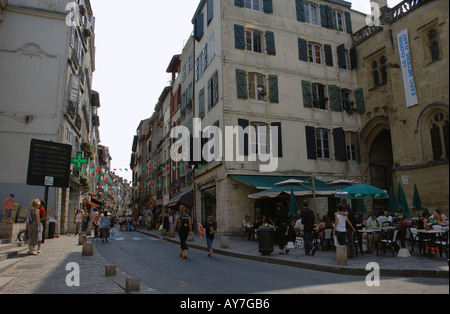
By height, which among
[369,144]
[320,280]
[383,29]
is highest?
[383,29]

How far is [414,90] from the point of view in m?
18.5

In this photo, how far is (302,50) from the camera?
22.1 meters

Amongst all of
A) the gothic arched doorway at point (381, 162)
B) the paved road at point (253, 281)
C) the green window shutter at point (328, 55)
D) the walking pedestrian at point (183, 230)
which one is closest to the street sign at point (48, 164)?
the walking pedestrian at point (183, 230)

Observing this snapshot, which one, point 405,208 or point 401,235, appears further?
point 405,208

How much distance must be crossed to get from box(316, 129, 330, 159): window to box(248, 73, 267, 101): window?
14.3ft

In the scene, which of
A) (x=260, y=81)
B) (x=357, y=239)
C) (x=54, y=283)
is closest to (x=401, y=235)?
(x=357, y=239)

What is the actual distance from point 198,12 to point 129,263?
66.4 feet

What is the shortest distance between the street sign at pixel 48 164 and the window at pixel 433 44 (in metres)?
18.3

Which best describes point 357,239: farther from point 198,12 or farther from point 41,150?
point 198,12

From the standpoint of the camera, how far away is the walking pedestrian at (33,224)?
33.6 feet

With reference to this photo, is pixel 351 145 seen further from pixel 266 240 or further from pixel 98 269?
pixel 98 269

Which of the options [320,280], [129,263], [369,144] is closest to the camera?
[320,280]

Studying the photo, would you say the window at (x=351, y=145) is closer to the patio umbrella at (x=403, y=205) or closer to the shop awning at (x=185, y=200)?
the patio umbrella at (x=403, y=205)

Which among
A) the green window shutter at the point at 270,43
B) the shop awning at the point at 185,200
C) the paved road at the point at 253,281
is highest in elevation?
the green window shutter at the point at 270,43
